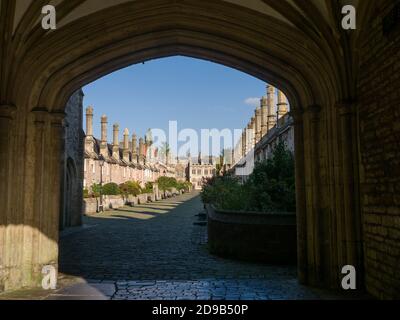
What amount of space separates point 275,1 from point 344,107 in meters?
2.02

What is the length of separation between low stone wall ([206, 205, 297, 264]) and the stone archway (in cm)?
180

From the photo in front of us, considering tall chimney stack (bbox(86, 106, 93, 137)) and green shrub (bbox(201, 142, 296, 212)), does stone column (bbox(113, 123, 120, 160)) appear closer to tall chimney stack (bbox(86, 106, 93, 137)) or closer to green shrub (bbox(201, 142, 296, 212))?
tall chimney stack (bbox(86, 106, 93, 137))

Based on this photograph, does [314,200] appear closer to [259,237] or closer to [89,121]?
[259,237]

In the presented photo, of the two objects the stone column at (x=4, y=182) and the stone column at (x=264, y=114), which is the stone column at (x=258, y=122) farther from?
the stone column at (x=4, y=182)

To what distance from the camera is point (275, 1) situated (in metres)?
6.07

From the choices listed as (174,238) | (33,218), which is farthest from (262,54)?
(174,238)

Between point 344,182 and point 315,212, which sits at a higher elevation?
point 344,182

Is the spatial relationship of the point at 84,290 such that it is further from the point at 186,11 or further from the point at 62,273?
the point at 186,11

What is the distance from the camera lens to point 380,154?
5.00 meters

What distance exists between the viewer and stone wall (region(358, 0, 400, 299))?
4.61 metres

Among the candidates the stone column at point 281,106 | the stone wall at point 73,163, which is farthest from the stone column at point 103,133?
the stone wall at point 73,163

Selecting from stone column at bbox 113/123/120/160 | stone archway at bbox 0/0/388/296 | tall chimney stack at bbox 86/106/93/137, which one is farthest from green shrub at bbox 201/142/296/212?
stone column at bbox 113/123/120/160

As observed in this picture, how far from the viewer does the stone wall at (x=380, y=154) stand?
4.61 metres

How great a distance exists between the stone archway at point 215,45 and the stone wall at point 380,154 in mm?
243
